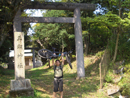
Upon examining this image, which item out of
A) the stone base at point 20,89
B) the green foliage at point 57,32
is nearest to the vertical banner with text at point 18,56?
the stone base at point 20,89

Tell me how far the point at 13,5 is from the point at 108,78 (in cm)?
619

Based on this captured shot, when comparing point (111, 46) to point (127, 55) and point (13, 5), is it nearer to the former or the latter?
point (127, 55)

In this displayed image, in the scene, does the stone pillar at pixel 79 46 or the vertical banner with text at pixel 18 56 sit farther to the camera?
the stone pillar at pixel 79 46

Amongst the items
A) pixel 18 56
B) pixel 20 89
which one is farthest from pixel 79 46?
pixel 20 89

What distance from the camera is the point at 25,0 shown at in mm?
8461

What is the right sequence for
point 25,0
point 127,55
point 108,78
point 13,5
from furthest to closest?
point 127,55
point 25,0
point 108,78
point 13,5

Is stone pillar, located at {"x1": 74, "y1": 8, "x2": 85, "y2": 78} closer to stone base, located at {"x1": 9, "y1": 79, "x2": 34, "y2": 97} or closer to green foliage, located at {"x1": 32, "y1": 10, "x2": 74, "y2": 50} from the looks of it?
stone base, located at {"x1": 9, "y1": 79, "x2": 34, "y2": 97}

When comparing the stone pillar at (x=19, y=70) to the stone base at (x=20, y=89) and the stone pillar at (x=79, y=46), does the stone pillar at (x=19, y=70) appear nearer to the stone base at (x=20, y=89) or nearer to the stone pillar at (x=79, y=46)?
the stone base at (x=20, y=89)

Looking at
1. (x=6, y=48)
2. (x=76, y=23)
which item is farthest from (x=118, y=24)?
(x=6, y=48)

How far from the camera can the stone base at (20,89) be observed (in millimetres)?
6045

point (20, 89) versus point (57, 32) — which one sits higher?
point (57, 32)

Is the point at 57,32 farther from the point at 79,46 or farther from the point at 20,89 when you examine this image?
the point at 20,89

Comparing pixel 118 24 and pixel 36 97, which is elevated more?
pixel 118 24

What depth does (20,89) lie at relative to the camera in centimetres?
618
